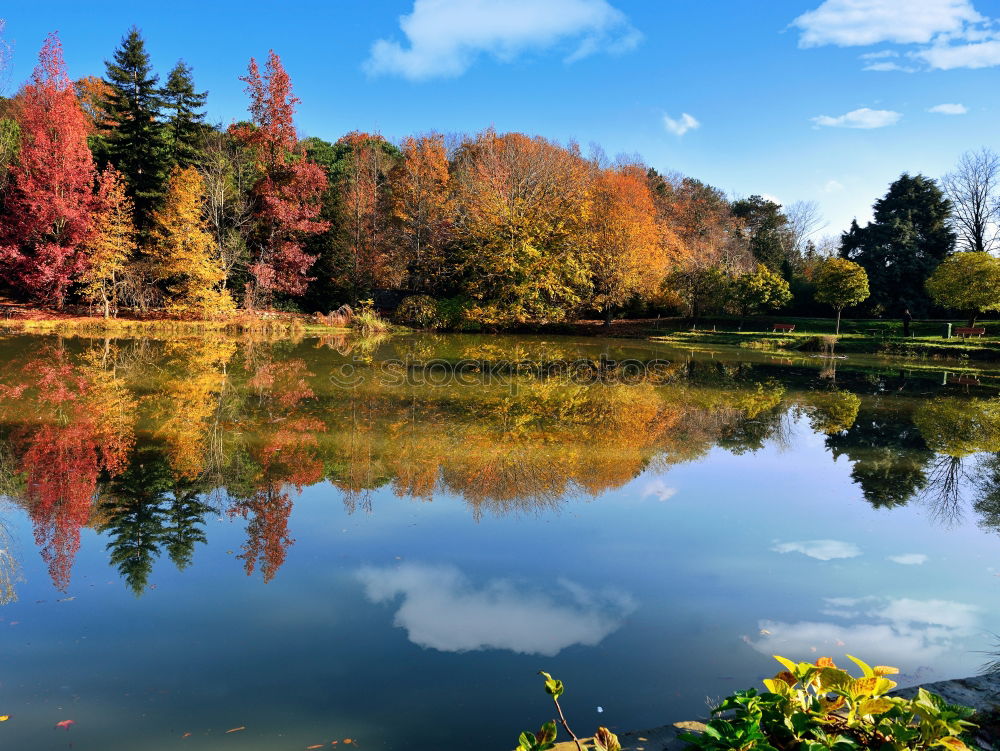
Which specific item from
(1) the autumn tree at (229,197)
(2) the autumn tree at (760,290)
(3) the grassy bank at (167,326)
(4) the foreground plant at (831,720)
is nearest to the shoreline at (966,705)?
(4) the foreground plant at (831,720)

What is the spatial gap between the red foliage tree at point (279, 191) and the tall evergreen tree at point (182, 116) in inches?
95.8

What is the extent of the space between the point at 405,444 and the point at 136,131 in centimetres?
2915

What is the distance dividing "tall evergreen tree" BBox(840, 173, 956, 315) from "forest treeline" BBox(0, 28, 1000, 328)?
0.31 feet

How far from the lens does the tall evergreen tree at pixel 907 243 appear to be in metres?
33.8

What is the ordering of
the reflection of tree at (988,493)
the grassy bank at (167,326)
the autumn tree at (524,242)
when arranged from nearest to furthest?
the reflection of tree at (988,493)
the grassy bank at (167,326)
the autumn tree at (524,242)

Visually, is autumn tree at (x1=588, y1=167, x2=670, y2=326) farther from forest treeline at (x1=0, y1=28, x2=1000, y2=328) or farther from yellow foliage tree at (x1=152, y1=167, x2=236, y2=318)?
yellow foliage tree at (x1=152, y1=167, x2=236, y2=318)

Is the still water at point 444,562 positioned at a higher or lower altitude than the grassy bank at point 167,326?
lower

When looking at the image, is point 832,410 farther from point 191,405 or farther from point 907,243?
point 907,243

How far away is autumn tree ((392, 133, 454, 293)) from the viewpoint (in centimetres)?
3344

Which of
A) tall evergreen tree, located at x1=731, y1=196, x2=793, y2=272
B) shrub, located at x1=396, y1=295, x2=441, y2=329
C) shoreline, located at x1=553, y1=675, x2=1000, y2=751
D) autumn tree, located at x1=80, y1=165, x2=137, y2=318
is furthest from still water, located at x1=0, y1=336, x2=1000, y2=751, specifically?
tall evergreen tree, located at x1=731, y1=196, x2=793, y2=272

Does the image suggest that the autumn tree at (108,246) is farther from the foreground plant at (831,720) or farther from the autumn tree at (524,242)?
the foreground plant at (831,720)

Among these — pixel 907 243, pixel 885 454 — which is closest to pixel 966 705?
pixel 885 454

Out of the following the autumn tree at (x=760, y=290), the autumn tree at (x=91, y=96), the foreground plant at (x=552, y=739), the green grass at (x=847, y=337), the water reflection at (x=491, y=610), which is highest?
the autumn tree at (x=91, y=96)

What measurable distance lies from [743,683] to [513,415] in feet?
24.7
